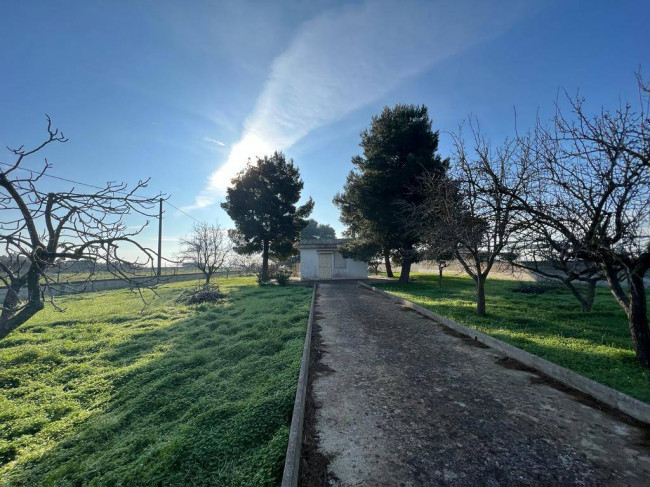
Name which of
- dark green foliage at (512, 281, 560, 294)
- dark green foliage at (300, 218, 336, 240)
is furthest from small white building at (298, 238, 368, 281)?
dark green foliage at (300, 218, 336, 240)

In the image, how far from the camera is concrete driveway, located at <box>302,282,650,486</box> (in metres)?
2.63

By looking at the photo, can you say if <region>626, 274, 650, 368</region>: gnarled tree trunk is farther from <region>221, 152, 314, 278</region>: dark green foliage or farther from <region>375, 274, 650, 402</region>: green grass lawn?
<region>221, 152, 314, 278</region>: dark green foliage

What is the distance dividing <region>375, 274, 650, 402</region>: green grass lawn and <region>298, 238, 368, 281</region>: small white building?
13.8 m

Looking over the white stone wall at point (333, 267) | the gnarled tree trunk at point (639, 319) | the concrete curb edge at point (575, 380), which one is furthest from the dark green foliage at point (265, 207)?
the gnarled tree trunk at point (639, 319)

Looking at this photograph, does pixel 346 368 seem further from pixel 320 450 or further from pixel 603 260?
pixel 603 260

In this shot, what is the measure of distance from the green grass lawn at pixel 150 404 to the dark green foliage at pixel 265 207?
16.1m

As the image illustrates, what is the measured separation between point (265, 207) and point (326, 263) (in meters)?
7.23

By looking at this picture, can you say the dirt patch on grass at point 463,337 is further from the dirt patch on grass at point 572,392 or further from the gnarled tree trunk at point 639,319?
the gnarled tree trunk at point 639,319

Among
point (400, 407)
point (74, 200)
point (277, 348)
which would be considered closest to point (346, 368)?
point (400, 407)

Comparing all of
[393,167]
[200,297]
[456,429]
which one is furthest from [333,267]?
[456,429]

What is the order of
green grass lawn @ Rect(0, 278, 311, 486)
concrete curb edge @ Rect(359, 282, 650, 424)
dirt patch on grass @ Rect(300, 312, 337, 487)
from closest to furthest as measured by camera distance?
dirt patch on grass @ Rect(300, 312, 337, 487), green grass lawn @ Rect(0, 278, 311, 486), concrete curb edge @ Rect(359, 282, 650, 424)

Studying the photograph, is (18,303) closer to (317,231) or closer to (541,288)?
(541,288)

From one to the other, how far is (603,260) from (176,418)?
752 cm

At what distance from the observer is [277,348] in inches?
263
